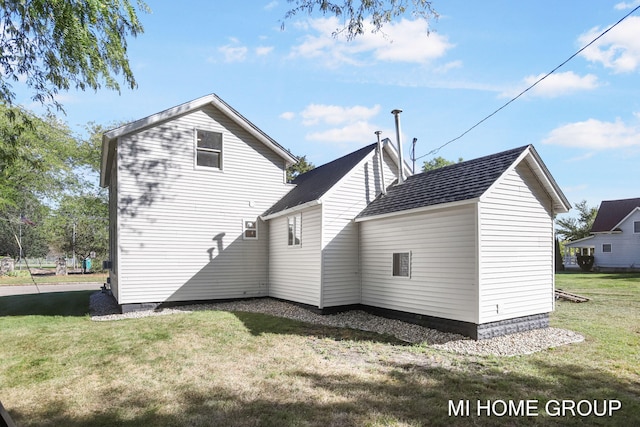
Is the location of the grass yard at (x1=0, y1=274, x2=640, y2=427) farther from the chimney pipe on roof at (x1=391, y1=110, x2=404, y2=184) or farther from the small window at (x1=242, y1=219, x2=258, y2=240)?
the chimney pipe on roof at (x1=391, y1=110, x2=404, y2=184)

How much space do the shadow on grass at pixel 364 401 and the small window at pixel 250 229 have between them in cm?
791

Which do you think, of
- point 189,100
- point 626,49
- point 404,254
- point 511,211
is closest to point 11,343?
point 189,100

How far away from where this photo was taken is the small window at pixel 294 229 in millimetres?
11969

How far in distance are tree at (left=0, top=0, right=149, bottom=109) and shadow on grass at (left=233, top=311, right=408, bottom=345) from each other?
5.83 m

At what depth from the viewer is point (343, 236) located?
11273 mm

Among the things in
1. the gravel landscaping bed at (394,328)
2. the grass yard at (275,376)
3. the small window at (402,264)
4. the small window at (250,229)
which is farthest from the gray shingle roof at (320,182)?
the grass yard at (275,376)

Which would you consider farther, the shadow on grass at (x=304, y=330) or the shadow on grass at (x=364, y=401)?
the shadow on grass at (x=304, y=330)

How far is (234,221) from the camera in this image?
13.2 metres

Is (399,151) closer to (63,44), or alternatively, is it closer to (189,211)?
(189,211)

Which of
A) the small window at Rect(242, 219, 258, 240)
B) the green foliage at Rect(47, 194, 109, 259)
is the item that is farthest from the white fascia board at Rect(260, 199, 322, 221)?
the green foliage at Rect(47, 194, 109, 259)

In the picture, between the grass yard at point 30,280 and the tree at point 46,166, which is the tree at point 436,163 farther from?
the tree at point 46,166

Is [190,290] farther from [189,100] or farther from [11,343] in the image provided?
[189,100]

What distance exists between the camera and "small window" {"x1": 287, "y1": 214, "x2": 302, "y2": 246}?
12.0m

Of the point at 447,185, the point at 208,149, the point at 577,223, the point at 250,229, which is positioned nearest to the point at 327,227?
the point at 447,185
